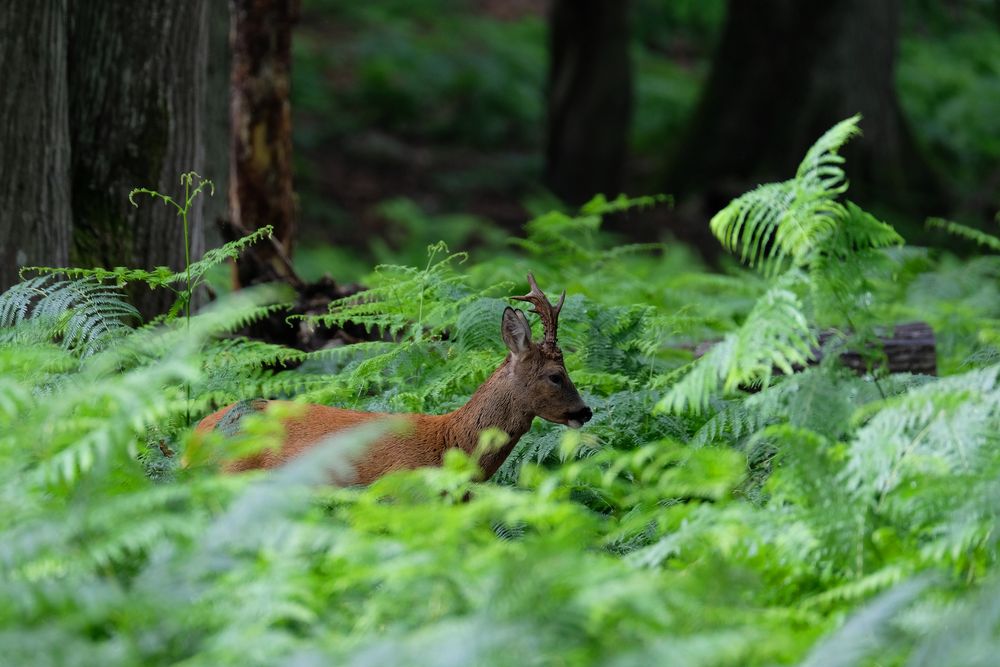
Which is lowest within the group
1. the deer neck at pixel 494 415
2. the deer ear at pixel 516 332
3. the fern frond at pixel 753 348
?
the deer neck at pixel 494 415

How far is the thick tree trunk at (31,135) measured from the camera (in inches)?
233

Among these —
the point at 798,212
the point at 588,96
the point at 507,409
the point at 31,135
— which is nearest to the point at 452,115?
the point at 588,96

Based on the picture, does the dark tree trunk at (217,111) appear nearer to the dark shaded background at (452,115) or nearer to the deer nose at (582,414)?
the dark shaded background at (452,115)

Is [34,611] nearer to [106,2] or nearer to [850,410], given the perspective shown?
[850,410]

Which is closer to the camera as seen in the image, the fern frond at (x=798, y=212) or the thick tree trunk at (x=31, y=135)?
the fern frond at (x=798, y=212)

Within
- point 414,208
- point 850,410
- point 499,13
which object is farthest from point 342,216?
point 850,410

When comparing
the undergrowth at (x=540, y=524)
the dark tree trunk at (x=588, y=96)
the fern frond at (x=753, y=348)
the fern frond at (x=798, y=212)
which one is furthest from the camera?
A: the dark tree trunk at (x=588, y=96)

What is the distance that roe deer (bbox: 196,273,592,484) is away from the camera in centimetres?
504

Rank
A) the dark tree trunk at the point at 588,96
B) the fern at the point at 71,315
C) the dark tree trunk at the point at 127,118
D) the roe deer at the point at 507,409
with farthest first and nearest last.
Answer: the dark tree trunk at the point at 588,96 < the dark tree trunk at the point at 127,118 < the roe deer at the point at 507,409 < the fern at the point at 71,315

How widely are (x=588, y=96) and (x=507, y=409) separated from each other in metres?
11.2

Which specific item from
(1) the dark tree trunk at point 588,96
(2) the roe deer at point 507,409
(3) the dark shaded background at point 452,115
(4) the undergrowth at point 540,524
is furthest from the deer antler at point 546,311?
(1) the dark tree trunk at point 588,96

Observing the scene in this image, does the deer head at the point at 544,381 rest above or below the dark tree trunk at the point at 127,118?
below

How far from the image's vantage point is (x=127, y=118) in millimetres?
6430

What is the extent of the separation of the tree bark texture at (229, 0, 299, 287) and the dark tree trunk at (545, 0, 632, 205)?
7.66 meters
